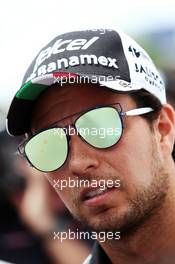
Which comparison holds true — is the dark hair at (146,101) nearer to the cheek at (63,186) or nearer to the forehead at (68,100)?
the forehead at (68,100)

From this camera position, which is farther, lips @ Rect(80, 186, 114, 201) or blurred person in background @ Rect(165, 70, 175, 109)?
blurred person in background @ Rect(165, 70, 175, 109)

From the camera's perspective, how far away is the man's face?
73 cm

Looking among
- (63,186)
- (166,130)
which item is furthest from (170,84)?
(63,186)

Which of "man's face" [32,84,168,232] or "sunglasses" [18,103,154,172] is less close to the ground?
"sunglasses" [18,103,154,172]

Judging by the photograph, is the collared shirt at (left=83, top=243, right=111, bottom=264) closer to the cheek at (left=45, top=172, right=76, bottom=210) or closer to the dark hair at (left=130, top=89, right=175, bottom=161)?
the cheek at (left=45, top=172, right=76, bottom=210)

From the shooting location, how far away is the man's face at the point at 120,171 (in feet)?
2.40

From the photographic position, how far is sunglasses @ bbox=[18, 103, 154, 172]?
75 centimetres

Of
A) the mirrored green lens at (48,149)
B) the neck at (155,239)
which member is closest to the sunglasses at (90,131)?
the mirrored green lens at (48,149)

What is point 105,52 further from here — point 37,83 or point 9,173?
point 9,173

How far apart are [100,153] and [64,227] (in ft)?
0.96

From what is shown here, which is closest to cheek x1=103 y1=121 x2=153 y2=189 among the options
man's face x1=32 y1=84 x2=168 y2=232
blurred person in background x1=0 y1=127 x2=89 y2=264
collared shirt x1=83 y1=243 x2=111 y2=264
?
man's face x1=32 y1=84 x2=168 y2=232

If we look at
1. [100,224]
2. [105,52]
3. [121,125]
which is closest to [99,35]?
[105,52]

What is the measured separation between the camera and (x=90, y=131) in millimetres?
756

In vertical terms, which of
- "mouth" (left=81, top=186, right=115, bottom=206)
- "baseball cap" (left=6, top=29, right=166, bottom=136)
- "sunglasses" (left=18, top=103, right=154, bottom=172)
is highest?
"baseball cap" (left=6, top=29, right=166, bottom=136)
